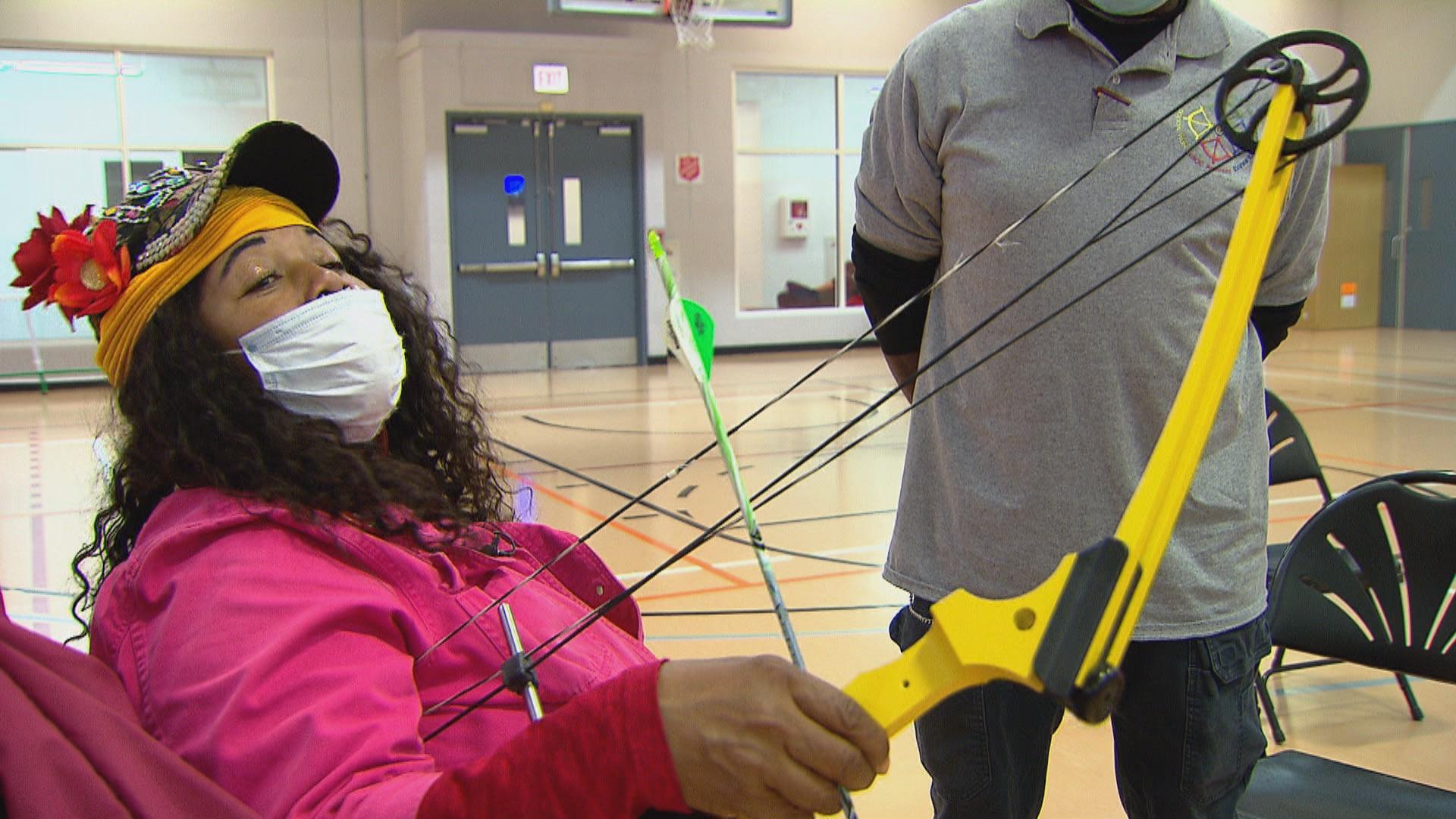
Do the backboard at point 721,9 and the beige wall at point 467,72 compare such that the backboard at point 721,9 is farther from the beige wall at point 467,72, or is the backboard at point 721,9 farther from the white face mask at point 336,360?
the white face mask at point 336,360

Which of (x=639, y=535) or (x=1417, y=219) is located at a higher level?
(x=1417, y=219)

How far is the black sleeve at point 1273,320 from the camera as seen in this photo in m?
1.59

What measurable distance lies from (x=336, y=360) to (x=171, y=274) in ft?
0.56

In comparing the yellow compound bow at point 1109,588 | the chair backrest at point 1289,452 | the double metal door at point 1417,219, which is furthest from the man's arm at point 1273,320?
the double metal door at point 1417,219

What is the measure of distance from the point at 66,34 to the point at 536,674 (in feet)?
33.4

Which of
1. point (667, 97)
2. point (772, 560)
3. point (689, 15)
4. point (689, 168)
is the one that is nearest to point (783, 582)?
point (772, 560)

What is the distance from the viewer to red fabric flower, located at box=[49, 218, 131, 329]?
122 centimetres

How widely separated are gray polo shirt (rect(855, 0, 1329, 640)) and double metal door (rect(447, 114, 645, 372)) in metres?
9.16

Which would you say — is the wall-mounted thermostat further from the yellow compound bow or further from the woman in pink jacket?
the yellow compound bow

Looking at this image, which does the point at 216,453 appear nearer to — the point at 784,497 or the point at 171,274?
the point at 171,274

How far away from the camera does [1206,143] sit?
4.41 feet

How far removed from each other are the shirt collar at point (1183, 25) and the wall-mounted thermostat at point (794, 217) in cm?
1246

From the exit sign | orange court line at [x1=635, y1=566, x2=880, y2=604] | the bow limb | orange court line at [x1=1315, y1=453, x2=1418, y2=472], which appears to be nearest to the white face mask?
the bow limb

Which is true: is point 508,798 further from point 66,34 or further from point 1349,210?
point 1349,210
